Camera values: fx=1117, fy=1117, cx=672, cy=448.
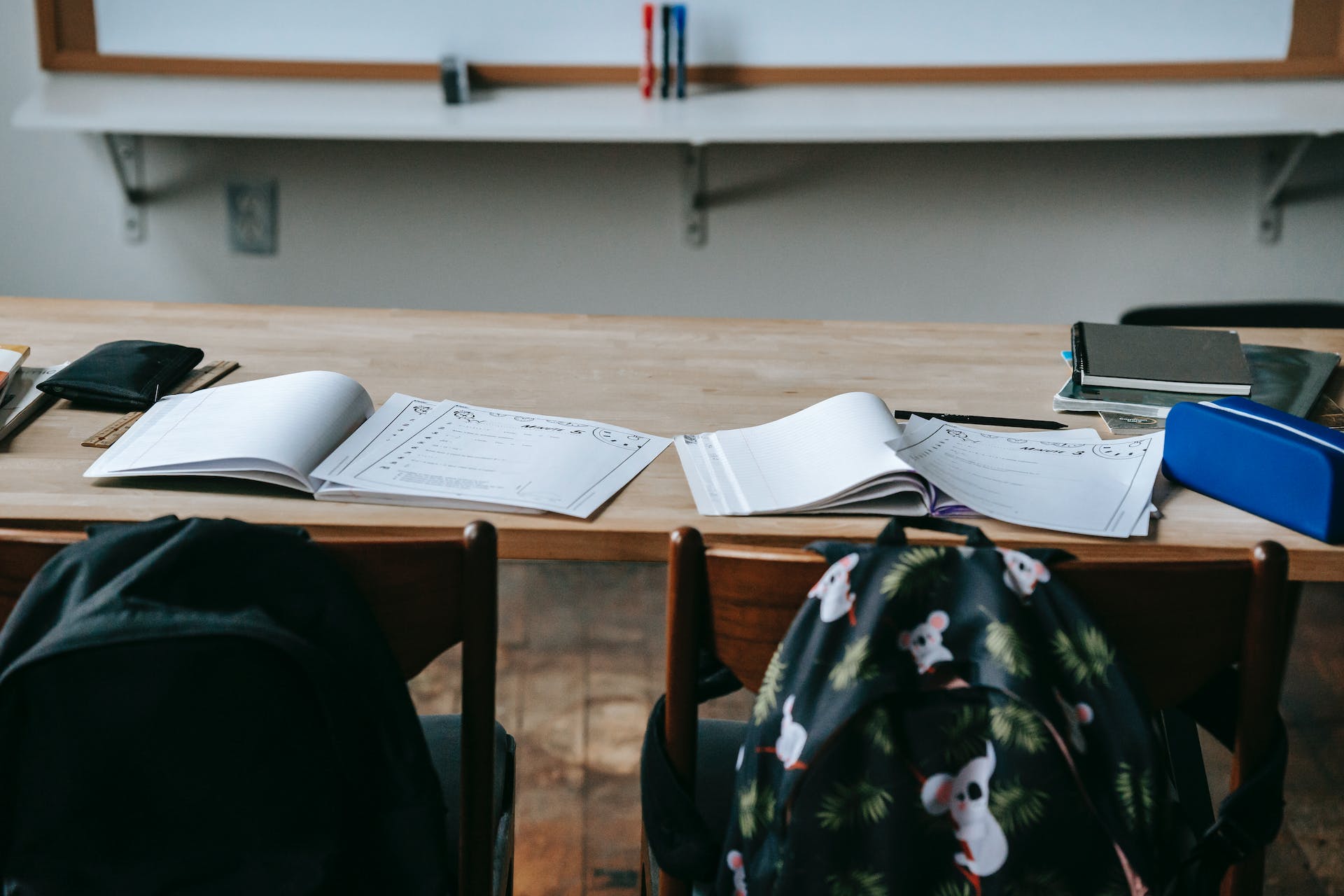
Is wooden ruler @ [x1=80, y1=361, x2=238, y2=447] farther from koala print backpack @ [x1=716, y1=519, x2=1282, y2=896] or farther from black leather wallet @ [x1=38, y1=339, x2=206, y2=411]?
koala print backpack @ [x1=716, y1=519, x2=1282, y2=896]

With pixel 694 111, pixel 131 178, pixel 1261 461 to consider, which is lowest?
pixel 1261 461

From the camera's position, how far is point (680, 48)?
7.91 feet

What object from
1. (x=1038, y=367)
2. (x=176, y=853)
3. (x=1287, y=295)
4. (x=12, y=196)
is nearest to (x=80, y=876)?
(x=176, y=853)

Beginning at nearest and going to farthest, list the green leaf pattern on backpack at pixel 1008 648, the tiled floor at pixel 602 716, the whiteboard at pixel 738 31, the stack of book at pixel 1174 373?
the green leaf pattern on backpack at pixel 1008 648 → the stack of book at pixel 1174 373 → the tiled floor at pixel 602 716 → the whiteboard at pixel 738 31

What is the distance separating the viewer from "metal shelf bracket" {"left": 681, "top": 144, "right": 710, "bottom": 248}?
8.46 feet

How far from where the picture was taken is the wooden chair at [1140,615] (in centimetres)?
72

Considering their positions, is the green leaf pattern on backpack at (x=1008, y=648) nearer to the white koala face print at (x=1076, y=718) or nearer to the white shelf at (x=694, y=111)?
the white koala face print at (x=1076, y=718)

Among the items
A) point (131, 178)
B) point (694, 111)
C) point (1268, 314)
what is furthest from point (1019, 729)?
point (131, 178)

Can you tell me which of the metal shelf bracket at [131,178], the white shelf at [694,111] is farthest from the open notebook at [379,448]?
the metal shelf bracket at [131,178]

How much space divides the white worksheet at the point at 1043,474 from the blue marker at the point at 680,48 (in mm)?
1505

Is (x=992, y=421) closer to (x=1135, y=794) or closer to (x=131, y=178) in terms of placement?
(x=1135, y=794)

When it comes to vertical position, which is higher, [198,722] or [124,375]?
[124,375]

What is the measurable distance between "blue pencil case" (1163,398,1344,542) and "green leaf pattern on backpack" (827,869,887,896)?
0.52 meters

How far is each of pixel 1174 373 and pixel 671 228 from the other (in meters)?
1.63
